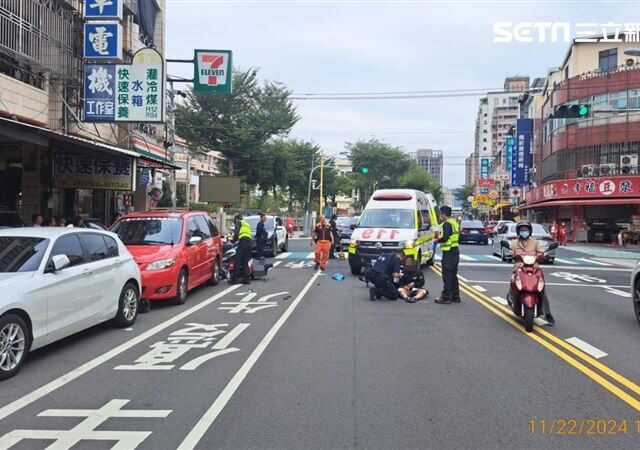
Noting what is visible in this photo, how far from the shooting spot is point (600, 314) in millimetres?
10711

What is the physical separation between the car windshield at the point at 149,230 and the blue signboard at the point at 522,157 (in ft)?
172

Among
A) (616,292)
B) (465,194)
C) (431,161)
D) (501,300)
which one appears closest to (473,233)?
(616,292)

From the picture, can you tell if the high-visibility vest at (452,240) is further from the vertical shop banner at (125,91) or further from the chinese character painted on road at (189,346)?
the vertical shop banner at (125,91)

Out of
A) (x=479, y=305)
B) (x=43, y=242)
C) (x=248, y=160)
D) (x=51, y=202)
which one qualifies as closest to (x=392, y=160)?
(x=248, y=160)

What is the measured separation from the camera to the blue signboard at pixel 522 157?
59438mm

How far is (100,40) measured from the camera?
59.2ft

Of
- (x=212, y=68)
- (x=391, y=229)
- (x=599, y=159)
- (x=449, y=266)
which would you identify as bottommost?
(x=449, y=266)

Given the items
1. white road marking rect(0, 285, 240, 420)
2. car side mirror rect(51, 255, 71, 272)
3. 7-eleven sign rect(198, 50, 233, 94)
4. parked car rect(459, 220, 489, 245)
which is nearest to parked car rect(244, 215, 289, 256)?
7-eleven sign rect(198, 50, 233, 94)

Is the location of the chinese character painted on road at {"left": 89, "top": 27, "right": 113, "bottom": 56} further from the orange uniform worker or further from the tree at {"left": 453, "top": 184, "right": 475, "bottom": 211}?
the tree at {"left": 453, "top": 184, "right": 475, "bottom": 211}

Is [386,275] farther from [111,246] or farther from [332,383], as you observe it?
[332,383]

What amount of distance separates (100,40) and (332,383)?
1546cm

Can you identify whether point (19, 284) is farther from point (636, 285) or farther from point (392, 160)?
point (392, 160)
